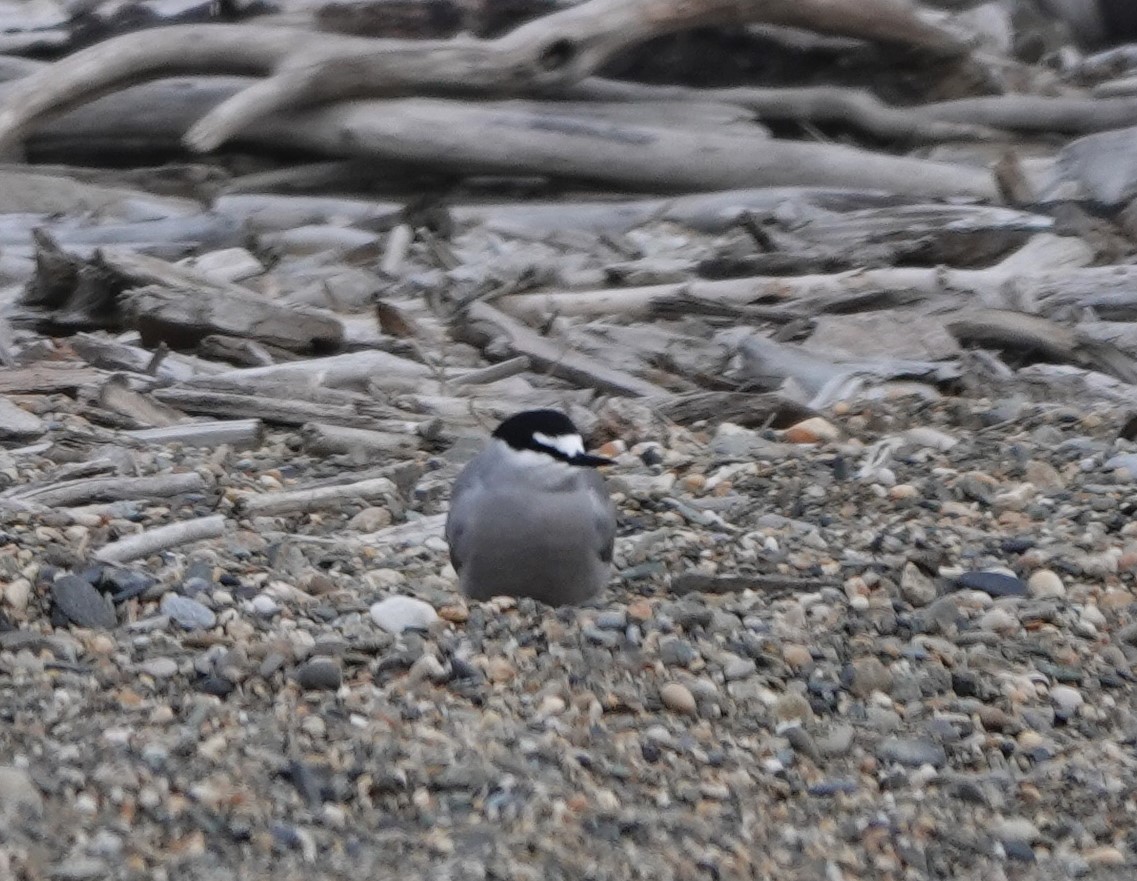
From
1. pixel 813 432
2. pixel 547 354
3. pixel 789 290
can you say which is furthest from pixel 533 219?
pixel 813 432

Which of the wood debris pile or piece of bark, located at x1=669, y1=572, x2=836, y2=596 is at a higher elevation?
piece of bark, located at x1=669, y1=572, x2=836, y2=596

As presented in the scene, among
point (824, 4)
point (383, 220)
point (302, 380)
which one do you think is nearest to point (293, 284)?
point (383, 220)

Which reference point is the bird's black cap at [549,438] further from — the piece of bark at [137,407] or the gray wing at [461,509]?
the piece of bark at [137,407]

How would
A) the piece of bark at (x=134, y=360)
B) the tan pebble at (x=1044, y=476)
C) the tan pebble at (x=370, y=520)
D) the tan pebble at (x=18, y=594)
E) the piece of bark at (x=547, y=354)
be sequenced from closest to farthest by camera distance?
the tan pebble at (x=18, y=594) → the tan pebble at (x=370, y=520) → the tan pebble at (x=1044, y=476) → the piece of bark at (x=134, y=360) → the piece of bark at (x=547, y=354)

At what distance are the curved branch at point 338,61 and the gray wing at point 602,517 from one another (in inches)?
257

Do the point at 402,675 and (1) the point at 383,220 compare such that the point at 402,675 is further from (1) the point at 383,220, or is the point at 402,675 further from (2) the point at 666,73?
(2) the point at 666,73

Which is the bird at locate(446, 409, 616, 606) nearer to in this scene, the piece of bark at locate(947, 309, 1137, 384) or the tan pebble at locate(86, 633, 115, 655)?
the tan pebble at locate(86, 633, 115, 655)

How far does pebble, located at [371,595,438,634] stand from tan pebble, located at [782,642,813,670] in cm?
99

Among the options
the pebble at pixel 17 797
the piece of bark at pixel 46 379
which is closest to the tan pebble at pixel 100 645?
the pebble at pixel 17 797

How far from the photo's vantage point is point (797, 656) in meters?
5.19

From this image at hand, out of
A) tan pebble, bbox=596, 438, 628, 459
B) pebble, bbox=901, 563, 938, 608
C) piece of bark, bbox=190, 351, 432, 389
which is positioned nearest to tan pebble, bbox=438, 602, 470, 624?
pebble, bbox=901, 563, 938, 608

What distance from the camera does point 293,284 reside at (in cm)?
1029

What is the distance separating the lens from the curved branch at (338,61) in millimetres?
11609

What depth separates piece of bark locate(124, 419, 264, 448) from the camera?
7188mm
